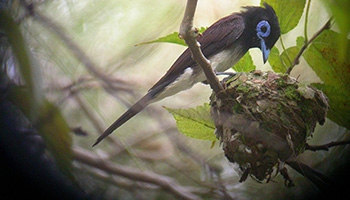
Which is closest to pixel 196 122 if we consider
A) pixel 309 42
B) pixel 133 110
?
pixel 133 110

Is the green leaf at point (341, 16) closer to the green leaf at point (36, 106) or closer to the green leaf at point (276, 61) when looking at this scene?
the green leaf at point (276, 61)

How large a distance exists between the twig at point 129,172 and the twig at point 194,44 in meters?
0.15

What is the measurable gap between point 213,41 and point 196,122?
0.38 ft

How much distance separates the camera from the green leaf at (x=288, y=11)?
0.61 m

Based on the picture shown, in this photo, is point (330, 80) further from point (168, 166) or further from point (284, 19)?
point (168, 166)

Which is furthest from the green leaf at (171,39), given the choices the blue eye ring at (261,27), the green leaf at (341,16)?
the green leaf at (341,16)

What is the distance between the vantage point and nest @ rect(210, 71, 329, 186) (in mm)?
A: 591

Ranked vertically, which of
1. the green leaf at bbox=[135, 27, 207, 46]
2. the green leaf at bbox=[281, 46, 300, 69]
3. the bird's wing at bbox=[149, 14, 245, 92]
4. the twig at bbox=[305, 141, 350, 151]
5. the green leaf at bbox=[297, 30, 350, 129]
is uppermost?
the green leaf at bbox=[135, 27, 207, 46]

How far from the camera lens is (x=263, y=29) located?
62 centimetres

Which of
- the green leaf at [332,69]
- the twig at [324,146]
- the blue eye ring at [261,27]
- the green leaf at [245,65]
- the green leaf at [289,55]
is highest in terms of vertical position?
the blue eye ring at [261,27]

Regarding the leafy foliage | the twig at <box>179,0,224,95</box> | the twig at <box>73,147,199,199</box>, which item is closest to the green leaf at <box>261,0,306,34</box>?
the leafy foliage

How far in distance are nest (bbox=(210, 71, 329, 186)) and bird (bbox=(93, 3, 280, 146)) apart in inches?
1.3

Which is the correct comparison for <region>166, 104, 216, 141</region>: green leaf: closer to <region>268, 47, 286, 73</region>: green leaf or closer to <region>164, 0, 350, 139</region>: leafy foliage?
<region>164, 0, 350, 139</region>: leafy foliage

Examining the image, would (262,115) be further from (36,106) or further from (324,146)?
(36,106)
